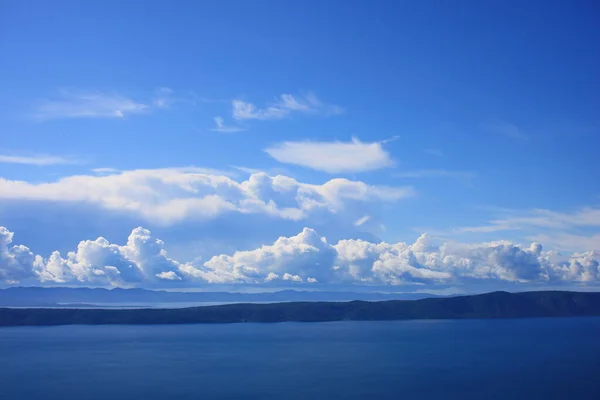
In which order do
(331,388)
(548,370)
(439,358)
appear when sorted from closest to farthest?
(331,388)
(548,370)
(439,358)

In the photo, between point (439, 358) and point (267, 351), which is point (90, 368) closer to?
point (267, 351)

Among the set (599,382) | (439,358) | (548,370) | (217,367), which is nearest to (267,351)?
(217,367)

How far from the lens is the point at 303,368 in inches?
4141

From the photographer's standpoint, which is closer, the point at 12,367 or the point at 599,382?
the point at 599,382

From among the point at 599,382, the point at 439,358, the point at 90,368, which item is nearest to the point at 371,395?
the point at 599,382

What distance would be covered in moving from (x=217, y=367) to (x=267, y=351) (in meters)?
31.5

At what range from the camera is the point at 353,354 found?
129m

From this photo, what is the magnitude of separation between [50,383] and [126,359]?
107 ft

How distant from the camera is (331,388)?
81625mm

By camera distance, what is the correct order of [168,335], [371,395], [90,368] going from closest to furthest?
[371,395] → [90,368] → [168,335]

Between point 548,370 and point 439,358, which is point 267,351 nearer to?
point 439,358

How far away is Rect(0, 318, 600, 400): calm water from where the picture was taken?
258 feet


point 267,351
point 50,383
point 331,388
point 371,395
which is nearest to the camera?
point 371,395

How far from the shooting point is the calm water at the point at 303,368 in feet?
258
